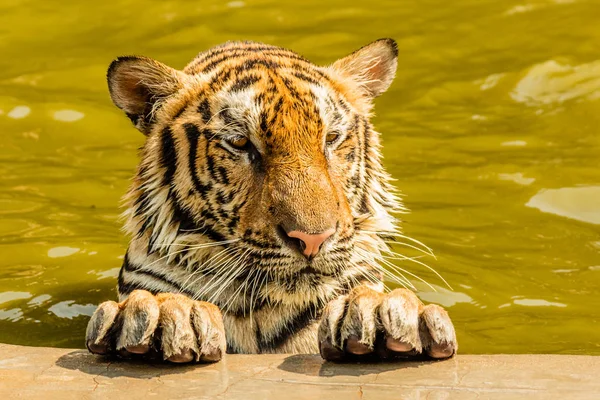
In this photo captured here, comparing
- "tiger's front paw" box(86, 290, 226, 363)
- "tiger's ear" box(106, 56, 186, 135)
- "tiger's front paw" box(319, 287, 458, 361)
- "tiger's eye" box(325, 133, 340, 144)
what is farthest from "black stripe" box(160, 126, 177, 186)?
"tiger's front paw" box(319, 287, 458, 361)

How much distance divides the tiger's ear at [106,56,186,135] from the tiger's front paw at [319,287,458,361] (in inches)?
49.7

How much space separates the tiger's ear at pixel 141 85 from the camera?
4059mm

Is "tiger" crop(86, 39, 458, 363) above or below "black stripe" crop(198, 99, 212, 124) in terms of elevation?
below

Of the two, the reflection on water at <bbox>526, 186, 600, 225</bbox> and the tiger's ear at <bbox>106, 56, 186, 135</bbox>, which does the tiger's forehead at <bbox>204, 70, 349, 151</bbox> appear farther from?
the reflection on water at <bbox>526, 186, 600, 225</bbox>

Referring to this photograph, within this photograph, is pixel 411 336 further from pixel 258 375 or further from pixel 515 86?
pixel 515 86

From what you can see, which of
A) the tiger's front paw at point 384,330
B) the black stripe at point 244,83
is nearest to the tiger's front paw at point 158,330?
the tiger's front paw at point 384,330

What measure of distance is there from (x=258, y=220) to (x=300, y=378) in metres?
Answer: 0.72

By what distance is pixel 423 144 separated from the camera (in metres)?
6.78

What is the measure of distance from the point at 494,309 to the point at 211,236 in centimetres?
145

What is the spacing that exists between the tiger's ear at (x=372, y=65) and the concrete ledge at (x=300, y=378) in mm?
1414

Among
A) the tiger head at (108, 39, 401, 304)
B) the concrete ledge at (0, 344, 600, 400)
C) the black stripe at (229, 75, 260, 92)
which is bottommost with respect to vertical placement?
the concrete ledge at (0, 344, 600, 400)

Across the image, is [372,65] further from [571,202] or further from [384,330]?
[571,202]

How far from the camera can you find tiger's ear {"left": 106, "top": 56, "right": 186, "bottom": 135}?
13.3ft

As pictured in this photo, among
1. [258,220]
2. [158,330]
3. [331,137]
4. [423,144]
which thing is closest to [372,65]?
[331,137]
